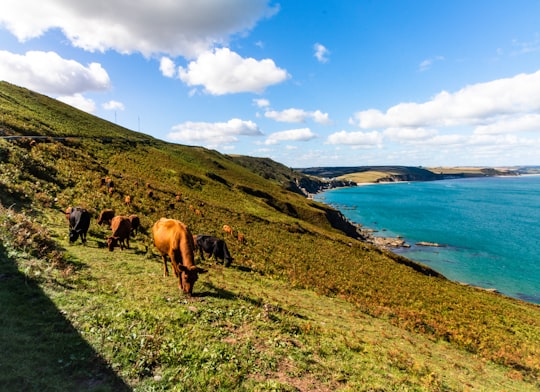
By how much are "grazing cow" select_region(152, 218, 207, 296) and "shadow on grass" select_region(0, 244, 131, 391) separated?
15.6 ft

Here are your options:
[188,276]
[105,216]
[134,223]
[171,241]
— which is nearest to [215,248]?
[134,223]

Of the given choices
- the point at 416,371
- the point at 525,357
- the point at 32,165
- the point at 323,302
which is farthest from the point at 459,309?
the point at 32,165

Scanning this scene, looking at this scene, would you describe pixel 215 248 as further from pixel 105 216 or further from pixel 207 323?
pixel 207 323

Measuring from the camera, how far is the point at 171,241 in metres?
14.2

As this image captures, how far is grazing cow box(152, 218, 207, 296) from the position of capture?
12812mm

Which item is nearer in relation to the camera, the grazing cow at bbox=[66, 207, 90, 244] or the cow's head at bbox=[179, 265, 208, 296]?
the cow's head at bbox=[179, 265, 208, 296]

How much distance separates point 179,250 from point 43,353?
22.7ft

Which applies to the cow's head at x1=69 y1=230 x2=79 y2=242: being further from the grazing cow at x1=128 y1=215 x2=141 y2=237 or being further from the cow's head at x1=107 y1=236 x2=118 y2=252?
the grazing cow at x1=128 y1=215 x2=141 y2=237

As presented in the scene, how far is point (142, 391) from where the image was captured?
22.6 feet

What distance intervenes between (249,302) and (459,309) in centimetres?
2665

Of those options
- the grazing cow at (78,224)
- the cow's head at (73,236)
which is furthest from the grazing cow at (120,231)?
the cow's head at (73,236)

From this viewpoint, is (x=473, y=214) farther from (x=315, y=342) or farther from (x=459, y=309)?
(x=315, y=342)

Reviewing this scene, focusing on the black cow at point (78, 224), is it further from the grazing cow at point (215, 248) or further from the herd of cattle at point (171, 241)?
the grazing cow at point (215, 248)

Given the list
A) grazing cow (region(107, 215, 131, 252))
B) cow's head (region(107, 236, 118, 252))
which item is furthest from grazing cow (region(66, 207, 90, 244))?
grazing cow (region(107, 215, 131, 252))
